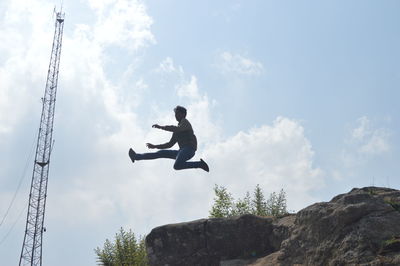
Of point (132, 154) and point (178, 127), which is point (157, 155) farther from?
point (178, 127)

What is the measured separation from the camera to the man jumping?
12.2 metres

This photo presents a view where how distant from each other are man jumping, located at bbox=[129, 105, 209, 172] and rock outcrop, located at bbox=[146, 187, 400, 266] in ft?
6.90

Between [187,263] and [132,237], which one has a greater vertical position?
[132,237]

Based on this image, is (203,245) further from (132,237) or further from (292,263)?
(132,237)

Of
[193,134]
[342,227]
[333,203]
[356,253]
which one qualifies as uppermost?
[193,134]

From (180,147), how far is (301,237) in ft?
13.0

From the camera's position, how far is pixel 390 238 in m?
9.39

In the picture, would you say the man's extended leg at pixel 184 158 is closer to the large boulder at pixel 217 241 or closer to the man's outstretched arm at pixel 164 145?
the man's outstretched arm at pixel 164 145

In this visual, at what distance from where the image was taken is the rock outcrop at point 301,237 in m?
9.52

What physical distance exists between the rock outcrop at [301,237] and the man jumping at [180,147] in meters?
2.10

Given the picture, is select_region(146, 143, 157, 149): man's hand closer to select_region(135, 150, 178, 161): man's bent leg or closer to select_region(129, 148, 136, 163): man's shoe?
select_region(135, 150, 178, 161): man's bent leg

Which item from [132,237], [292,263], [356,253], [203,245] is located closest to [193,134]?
[203,245]

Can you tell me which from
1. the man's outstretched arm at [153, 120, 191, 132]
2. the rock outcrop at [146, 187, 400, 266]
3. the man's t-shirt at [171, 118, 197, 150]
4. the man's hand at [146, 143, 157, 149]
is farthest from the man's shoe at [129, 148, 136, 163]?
the rock outcrop at [146, 187, 400, 266]

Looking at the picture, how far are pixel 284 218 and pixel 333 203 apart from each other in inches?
114
